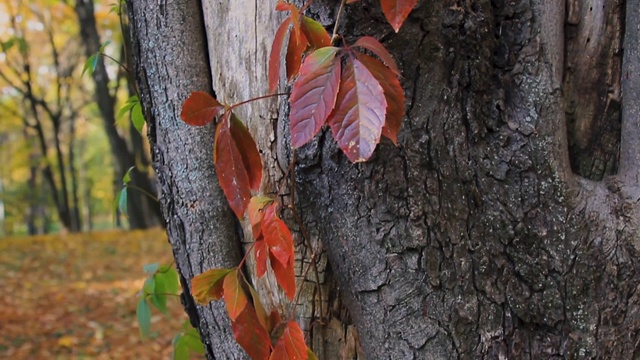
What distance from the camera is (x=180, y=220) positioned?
1144mm

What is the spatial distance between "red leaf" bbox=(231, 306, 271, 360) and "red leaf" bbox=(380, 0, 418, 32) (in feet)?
1.85

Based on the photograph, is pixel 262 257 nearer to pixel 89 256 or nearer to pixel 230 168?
pixel 230 168

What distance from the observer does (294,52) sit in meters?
0.88

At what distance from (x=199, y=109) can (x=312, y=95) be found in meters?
0.23

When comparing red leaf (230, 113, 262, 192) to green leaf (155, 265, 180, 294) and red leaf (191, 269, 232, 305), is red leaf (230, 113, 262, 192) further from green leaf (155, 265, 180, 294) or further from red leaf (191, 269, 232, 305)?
green leaf (155, 265, 180, 294)

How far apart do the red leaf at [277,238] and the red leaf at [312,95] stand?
210 mm

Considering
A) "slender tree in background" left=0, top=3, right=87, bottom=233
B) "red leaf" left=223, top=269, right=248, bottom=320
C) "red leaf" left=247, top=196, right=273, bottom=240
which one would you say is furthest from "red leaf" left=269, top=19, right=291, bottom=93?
"slender tree in background" left=0, top=3, right=87, bottom=233

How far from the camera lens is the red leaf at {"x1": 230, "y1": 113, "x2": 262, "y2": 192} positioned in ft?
3.00

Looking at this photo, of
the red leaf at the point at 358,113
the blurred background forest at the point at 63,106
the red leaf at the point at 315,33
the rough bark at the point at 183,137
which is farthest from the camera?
the blurred background forest at the point at 63,106

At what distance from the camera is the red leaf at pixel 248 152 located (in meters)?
0.91

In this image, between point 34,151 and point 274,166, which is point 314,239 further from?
point 34,151

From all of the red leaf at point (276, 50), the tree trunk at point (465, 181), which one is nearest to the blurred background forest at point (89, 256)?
the tree trunk at point (465, 181)

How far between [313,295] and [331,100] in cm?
50

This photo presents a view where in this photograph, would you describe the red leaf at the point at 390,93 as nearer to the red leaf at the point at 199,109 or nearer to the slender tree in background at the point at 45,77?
the red leaf at the point at 199,109
